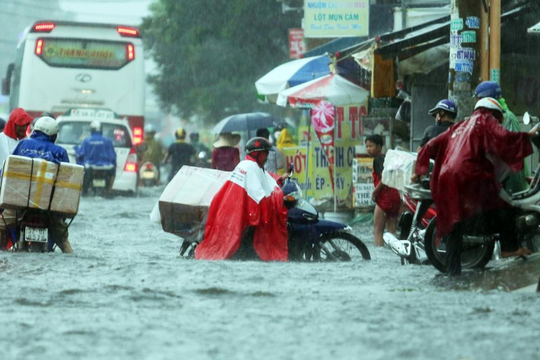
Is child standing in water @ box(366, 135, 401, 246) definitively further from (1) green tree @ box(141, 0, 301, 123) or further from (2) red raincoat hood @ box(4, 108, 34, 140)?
(1) green tree @ box(141, 0, 301, 123)

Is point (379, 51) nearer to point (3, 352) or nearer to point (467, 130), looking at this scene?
point (467, 130)

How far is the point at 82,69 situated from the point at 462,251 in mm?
22433

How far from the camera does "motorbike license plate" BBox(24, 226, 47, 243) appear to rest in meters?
12.4


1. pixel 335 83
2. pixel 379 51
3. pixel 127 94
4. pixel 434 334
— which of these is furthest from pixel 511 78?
pixel 127 94

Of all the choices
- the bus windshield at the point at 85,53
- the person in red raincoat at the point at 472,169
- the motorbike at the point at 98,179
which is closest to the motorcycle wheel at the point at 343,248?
the person in red raincoat at the point at 472,169

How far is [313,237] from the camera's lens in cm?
1275

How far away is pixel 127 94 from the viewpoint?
32.2 m

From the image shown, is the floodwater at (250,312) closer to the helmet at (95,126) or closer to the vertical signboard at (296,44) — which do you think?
the helmet at (95,126)

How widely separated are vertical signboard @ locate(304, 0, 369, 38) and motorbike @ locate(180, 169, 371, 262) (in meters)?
10.0

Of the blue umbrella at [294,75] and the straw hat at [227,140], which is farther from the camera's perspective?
the straw hat at [227,140]

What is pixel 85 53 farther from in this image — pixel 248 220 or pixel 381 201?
pixel 248 220

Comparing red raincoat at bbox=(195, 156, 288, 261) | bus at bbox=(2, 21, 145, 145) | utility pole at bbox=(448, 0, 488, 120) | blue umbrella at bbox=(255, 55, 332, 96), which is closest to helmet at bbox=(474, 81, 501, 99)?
utility pole at bbox=(448, 0, 488, 120)

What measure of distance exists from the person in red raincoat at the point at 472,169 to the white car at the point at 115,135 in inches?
777

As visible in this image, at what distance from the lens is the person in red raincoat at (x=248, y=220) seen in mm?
12453
